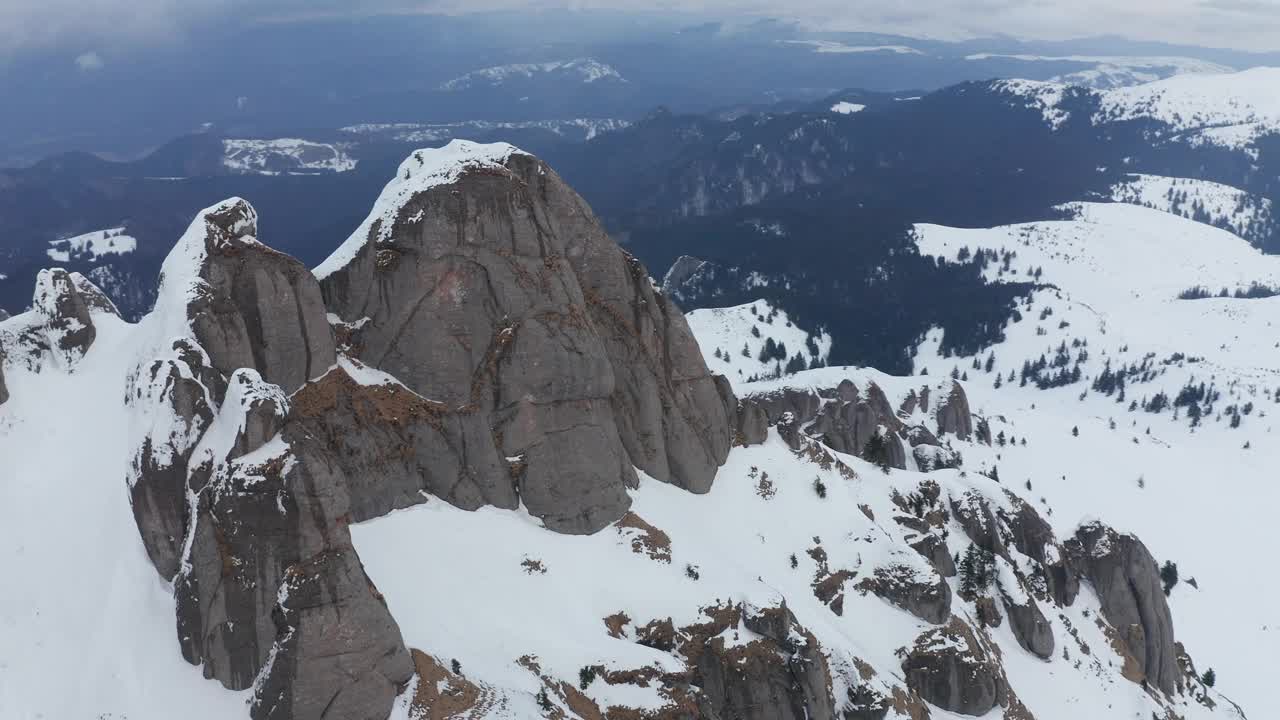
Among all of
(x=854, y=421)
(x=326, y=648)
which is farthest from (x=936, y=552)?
A: (x=854, y=421)

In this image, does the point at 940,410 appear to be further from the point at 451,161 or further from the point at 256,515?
the point at 256,515

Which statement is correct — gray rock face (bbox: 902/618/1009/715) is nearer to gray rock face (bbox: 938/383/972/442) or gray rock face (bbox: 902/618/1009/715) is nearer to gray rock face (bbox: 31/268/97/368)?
gray rock face (bbox: 31/268/97/368)

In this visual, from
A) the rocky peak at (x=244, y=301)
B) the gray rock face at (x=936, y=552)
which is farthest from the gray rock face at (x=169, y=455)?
the gray rock face at (x=936, y=552)

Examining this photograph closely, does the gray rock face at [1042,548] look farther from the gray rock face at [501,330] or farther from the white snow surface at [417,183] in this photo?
the white snow surface at [417,183]

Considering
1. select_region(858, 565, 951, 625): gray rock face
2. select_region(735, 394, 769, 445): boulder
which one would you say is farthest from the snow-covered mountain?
select_region(735, 394, 769, 445): boulder

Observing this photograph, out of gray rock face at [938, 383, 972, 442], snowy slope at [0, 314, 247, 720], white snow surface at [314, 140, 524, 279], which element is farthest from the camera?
gray rock face at [938, 383, 972, 442]

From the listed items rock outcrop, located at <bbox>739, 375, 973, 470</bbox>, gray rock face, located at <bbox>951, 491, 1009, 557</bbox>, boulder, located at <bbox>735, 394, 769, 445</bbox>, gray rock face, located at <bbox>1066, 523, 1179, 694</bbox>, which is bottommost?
rock outcrop, located at <bbox>739, 375, 973, 470</bbox>
